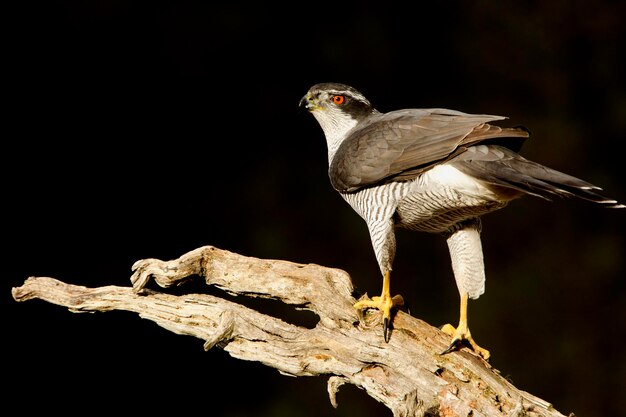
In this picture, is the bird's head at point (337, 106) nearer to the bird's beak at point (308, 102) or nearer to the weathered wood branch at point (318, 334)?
the bird's beak at point (308, 102)

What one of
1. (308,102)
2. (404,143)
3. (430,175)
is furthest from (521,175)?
(308,102)

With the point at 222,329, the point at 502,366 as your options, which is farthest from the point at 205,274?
the point at 502,366

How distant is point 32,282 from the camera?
2916 millimetres

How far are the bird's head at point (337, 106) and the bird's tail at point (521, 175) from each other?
0.68 meters

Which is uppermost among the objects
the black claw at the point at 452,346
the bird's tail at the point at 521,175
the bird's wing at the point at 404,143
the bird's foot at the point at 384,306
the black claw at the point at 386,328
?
the bird's wing at the point at 404,143

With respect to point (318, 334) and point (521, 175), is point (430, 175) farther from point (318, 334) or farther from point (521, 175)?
point (318, 334)

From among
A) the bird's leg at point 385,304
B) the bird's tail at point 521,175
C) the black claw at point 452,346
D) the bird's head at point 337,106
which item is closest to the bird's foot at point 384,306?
the bird's leg at point 385,304

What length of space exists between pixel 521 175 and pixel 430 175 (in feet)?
1.16

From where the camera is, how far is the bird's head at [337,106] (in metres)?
3.09

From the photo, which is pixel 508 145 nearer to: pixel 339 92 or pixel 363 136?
pixel 363 136

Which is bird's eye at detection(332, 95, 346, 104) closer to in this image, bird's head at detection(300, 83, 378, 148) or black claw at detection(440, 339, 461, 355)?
bird's head at detection(300, 83, 378, 148)

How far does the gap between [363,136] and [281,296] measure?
0.73 metres

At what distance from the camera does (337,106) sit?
3100 millimetres

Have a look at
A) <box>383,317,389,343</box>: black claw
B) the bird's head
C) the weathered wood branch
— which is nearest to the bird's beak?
the bird's head
